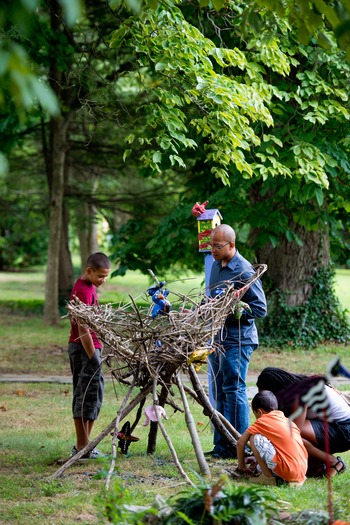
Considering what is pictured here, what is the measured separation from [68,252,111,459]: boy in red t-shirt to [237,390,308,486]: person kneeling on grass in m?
1.32

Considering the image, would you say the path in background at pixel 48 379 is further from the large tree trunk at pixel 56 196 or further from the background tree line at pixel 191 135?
the large tree trunk at pixel 56 196

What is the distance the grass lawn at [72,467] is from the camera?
508 centimetres

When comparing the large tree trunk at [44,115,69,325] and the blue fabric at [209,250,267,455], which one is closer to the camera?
the blue fabric at [209,250,267,455]

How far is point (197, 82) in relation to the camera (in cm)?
879

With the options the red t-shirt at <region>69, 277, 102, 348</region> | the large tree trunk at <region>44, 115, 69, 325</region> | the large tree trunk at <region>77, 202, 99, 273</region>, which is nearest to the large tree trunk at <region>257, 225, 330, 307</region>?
the large tree trunk at <region>44, 115, 69, 325</region>

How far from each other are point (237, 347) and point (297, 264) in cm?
831

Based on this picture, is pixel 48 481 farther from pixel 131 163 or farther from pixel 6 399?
pixel 131 163

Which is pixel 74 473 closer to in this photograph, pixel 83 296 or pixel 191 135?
pixel 83 296

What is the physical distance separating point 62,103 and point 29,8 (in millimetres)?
14288

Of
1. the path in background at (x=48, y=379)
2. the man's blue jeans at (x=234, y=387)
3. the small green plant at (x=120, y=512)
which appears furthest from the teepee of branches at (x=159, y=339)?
the path in background at (x=48, y=379)

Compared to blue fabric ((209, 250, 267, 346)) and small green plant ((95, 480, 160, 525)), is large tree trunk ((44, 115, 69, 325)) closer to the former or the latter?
blue fabric ((209, 250, 267, 346))

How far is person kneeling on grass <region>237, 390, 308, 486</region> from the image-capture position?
5.72 meters

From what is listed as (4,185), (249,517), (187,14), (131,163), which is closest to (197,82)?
(187,14)

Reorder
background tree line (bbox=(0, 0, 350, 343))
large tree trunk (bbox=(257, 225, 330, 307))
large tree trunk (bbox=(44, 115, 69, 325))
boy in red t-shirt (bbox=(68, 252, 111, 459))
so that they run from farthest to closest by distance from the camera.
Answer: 1. large tree trunk (bbox=(44, 115, 69, 325))
2. large tree trunk (bbox=(257, 225, 330, 307))
3. background tree line (bbox=(0, 0, 350, 343))
4. boy in red t-shirt (bbox=(68, 252, 111, 459))
